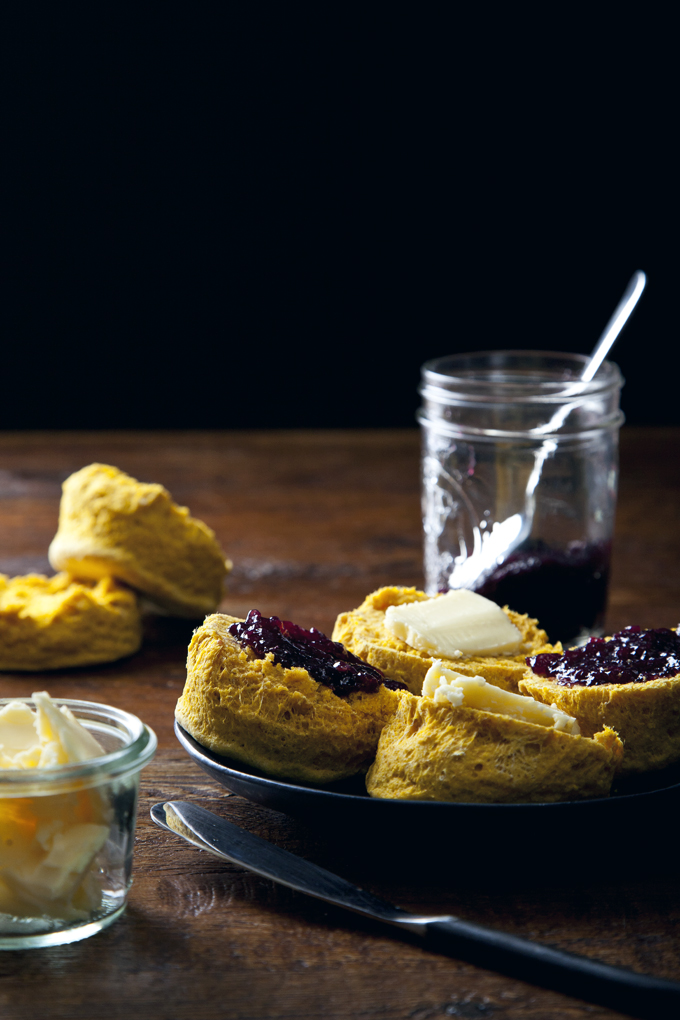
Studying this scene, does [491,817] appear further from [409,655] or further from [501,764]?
[409,655]

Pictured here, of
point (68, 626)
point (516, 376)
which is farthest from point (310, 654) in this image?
point (516, 376)

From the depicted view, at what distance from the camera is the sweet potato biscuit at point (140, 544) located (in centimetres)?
206

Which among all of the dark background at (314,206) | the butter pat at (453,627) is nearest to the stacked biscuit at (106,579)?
the butter pat at (453,627)

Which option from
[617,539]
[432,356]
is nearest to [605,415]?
[617,539]

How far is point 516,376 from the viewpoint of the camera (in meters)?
2.32

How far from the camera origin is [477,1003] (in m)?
1.03

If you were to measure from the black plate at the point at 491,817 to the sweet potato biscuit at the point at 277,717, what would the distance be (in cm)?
4

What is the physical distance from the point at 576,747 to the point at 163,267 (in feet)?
14.6

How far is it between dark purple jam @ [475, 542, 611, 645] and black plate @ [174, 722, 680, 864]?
0.77 meters

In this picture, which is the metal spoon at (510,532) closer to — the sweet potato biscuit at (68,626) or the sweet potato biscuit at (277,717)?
the sweet potato biscuit at (68,626)

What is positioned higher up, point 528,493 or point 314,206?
point 314,206

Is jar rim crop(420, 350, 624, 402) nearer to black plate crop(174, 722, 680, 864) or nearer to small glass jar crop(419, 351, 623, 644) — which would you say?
small glass jar crop(419, 351, 623, 644)

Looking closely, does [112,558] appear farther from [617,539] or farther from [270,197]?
[270,197]

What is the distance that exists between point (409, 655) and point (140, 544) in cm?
74
